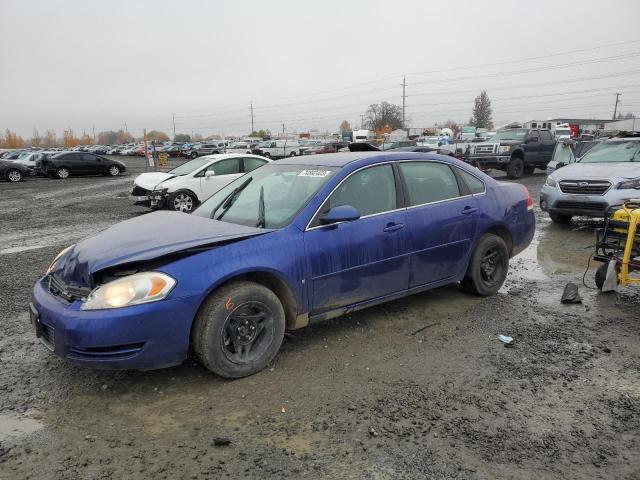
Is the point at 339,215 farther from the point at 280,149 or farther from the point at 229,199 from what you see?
the point at 280,149

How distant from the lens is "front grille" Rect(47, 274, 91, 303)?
3.35 metres

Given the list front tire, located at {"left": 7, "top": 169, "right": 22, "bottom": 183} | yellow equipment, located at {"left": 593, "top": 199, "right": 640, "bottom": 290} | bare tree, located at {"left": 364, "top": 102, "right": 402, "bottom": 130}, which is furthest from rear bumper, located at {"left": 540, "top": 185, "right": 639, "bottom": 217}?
bare tree, located at {"left": 364, "top": 102, "right": 402, "bottom": 130}

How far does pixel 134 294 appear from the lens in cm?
319

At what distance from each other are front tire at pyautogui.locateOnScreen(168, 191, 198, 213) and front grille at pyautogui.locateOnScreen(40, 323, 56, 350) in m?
8.62

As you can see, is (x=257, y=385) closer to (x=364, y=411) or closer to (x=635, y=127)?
(x=364, y=411)

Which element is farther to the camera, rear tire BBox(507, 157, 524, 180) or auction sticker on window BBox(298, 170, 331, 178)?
rear tire BBox(507, 157, 524, 180)

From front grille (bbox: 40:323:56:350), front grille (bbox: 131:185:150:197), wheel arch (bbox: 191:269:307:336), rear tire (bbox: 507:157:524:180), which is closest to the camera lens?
front grille (bbox: 40:323:56:350)

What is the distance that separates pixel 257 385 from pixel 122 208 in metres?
11.8

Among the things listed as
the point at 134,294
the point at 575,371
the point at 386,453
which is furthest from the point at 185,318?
the point at 575,371

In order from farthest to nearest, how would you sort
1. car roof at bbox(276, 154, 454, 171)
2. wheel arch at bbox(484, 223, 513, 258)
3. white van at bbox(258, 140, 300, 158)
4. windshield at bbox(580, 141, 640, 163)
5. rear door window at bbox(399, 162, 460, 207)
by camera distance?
white van at bbox(258, 140, 300, 158) < windshield at bbox(580, 141, 640, 163) < wheel arch at bbox(484, 223, 513, 258) < rear door window at bbox(399, 162, 460, 207) < car roof at bbox(276, 154, 454, 171)

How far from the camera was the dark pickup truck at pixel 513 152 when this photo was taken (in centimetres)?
1920

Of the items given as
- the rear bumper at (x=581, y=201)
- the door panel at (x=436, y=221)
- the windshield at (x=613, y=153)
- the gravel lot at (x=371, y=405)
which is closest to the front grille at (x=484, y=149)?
the windshield at (x=613, y=153)

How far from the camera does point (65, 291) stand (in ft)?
11.3

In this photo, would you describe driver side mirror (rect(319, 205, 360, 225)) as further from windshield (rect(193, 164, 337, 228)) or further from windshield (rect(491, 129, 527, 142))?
windshield (rect(491, 129, 527, 142))
